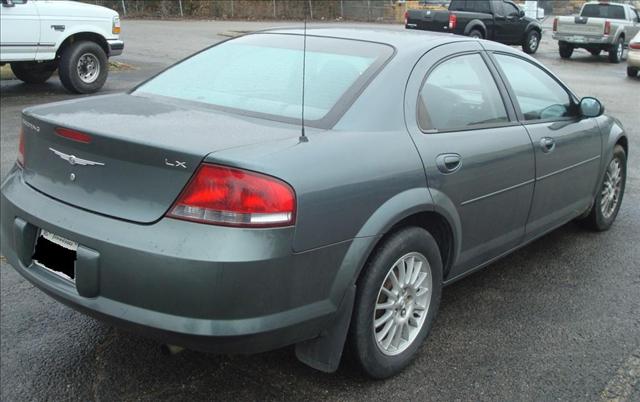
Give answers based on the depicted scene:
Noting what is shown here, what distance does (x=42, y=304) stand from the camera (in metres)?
3.80

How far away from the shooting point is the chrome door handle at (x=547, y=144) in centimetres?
397

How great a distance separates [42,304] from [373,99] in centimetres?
221

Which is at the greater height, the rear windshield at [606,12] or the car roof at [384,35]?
the rear windshield at [606,12]

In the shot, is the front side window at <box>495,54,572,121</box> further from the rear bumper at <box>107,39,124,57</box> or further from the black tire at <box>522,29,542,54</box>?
the black tire at <box>522,29,542,54</box>

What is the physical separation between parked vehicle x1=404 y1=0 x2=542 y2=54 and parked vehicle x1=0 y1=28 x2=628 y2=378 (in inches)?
647

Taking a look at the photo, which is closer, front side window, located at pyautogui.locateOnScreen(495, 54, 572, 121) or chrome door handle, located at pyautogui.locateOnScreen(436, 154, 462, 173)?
chrome door handle, located at pyautogui.locateOnScreen(436, 154, 462, 173)

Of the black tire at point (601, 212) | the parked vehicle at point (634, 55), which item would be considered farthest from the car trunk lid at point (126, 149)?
the parked vehicle at point (634, 55)

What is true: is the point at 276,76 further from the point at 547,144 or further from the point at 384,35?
the point at 547,144

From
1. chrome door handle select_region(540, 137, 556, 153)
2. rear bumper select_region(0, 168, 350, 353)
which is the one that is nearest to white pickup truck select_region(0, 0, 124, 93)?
rear bumper select_region(0, 168, 350, 353)

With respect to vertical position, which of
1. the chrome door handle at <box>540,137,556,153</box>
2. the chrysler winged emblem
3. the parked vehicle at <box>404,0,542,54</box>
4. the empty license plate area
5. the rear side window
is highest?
the parked vehicle at <box>404,0,542,54</box>

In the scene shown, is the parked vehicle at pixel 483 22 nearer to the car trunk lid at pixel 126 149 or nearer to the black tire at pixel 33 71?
the black tire at pixel 33 71

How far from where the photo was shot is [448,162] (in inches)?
128

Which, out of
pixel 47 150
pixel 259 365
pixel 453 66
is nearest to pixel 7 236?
pixel 47 150

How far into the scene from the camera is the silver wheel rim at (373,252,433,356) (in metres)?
3.05
